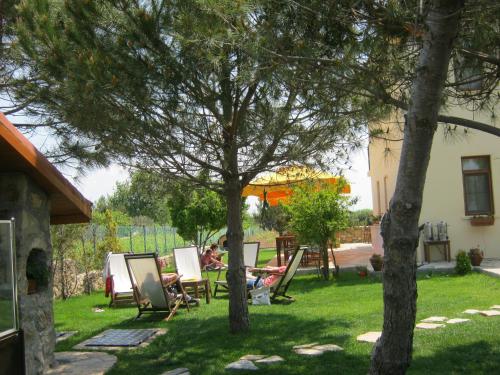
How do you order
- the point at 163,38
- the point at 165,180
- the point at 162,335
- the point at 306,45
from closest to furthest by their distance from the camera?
the point at 306,45 → the point at 163,38 → the point at 162,335 → the point at 165,180

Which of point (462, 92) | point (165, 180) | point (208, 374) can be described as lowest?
point (208, 374)

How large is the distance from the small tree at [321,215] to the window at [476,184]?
2812 millimetres

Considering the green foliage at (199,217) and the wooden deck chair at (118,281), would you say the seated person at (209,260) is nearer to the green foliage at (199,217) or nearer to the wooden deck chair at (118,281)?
the green foliage at (199,217)

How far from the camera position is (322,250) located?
12531 mm

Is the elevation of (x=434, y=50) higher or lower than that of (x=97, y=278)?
higher

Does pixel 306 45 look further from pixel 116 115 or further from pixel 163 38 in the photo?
pixel 116 115

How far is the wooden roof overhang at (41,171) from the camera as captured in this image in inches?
185

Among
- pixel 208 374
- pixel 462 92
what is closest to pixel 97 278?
pixel 208 374

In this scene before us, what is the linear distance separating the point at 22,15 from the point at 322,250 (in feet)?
27.5

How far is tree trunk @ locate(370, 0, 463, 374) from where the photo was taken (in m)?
4.04

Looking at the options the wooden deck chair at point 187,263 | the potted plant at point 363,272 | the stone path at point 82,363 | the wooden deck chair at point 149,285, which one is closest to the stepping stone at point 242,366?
the stone path at point 82,363

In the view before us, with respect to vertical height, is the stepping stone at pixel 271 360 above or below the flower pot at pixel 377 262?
below

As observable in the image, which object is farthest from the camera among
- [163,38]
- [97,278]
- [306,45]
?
[97,278]

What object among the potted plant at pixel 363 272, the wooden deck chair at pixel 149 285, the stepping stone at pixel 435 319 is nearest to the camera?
the stepping stone at pixel 435 319
